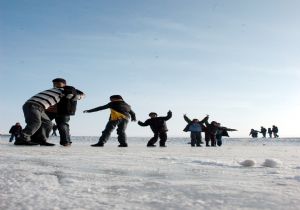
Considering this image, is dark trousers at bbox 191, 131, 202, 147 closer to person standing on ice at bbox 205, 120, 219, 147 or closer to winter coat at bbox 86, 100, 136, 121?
person standing on ice at bbox 205, 120, 219, 147

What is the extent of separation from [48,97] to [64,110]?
2.49ft

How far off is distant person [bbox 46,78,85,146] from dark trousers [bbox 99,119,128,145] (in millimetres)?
1378

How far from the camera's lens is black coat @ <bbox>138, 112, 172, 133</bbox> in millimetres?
15367

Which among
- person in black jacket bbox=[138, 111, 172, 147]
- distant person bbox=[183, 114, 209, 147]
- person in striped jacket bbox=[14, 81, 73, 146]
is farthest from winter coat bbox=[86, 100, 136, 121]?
distant person bbox=[183, 114, 209, 147]

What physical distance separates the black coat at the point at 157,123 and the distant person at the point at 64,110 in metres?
4.90

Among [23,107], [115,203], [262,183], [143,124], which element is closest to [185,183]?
[262,183]

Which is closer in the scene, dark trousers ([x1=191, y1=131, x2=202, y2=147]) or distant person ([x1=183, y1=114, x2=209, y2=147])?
dark trousers ([x1=191, y1=131, x2=202, y2=147])

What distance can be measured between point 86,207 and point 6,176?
4.25 ft

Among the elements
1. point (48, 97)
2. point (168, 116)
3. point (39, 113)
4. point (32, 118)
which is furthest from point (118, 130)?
point (168, 116)

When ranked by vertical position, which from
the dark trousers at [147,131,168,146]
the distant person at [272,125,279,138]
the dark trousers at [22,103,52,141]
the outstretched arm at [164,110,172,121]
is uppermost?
the distant person at [272,125,279,138]

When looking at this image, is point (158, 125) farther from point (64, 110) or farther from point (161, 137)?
point (64, 110)

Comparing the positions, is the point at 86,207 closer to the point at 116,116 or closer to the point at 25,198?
the point at 25,198

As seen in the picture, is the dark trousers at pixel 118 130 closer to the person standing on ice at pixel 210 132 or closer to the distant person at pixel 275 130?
the person standing on ice at pixel 210 132

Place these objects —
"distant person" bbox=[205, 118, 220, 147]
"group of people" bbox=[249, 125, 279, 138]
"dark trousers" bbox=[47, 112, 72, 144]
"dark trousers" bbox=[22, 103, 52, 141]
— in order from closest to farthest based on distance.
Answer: "dark trousers" bbox=[22, 103, 52, 141]
"dark trousers" bbox=[47, 112, 72, 144]
"distant person" bbox=[205, 118, 220, 147]
"group of people" bbox=[249, 125, 279, 138]
